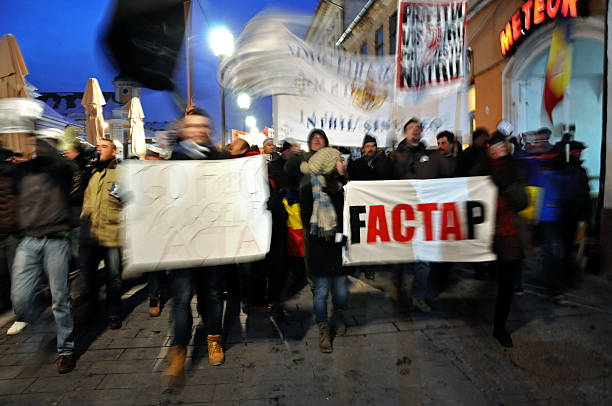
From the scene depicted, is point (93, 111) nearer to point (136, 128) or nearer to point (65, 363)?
point (136, 128)

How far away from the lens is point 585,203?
5.07m

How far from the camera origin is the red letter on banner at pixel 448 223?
4.07m

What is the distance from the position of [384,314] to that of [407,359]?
1035 millimetres

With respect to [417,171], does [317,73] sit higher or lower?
higher

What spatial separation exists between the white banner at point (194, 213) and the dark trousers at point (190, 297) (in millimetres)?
99

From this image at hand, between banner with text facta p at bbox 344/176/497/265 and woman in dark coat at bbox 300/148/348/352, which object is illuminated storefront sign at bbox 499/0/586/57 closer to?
banner with text facta p at bbox 344/176/497/265

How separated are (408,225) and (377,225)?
32 centimetres

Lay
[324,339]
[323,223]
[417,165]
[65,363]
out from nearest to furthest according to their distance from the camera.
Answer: [65,363]
[323,223]
[324,339]
[417,165]

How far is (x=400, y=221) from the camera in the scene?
13.5 ft

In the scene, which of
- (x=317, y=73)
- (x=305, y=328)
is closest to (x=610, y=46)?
(x=317, y=73)

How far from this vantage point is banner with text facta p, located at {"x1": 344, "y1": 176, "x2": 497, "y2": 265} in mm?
4070

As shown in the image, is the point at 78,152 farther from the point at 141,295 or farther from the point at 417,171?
the point at 417,171

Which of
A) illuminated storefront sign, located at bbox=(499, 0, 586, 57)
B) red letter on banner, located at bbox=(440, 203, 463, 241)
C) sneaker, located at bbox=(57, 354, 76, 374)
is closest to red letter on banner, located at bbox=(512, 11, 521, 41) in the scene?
illuminated storefront sign, located at bbox=(499, 0, 586, 57)

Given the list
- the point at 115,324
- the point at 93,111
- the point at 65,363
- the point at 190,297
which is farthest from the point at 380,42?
the point at 65,363
